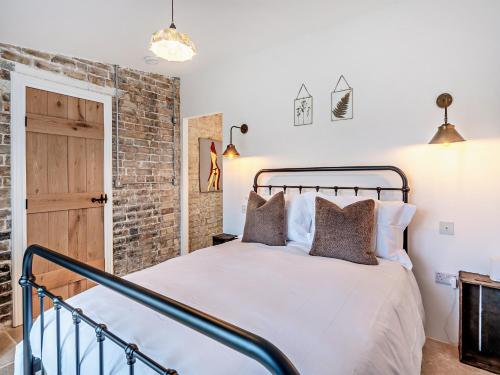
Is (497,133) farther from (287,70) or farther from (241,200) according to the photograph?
(241,200)

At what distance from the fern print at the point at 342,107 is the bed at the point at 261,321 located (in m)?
1.36

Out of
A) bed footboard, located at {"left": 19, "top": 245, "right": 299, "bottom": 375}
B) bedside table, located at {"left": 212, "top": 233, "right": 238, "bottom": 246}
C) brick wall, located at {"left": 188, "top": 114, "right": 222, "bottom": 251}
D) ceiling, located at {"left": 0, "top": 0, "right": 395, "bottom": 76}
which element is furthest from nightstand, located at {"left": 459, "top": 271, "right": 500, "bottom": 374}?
brick wall, located at {"left": 188, "top": 114, "right": 222, "bottom": 251}

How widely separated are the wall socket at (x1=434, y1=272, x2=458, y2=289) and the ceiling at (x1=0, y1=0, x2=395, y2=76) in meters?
2.18

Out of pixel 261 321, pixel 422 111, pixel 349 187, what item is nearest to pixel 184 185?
pixel 349 187

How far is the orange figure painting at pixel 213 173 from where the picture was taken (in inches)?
183

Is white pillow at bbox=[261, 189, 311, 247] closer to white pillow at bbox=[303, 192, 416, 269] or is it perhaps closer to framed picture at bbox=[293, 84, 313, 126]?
white pillow at bbox=[303, 192, 416, 269]

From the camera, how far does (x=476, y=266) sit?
6.71 feet

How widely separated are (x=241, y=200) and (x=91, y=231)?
1.69 meters

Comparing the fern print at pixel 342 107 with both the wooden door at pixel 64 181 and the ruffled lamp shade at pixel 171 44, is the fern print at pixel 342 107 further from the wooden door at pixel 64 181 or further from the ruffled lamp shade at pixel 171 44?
the wooden door at pixel 64 181

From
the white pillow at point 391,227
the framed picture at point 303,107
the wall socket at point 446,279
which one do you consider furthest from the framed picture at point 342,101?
the wall socket at point 446,279

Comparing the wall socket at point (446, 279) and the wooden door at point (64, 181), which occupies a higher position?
the wooden door at point (64, 181)

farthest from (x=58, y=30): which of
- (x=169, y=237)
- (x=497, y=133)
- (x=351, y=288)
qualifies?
(x=497, y=133)

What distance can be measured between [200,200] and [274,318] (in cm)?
342

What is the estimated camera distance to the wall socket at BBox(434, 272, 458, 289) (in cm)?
212
